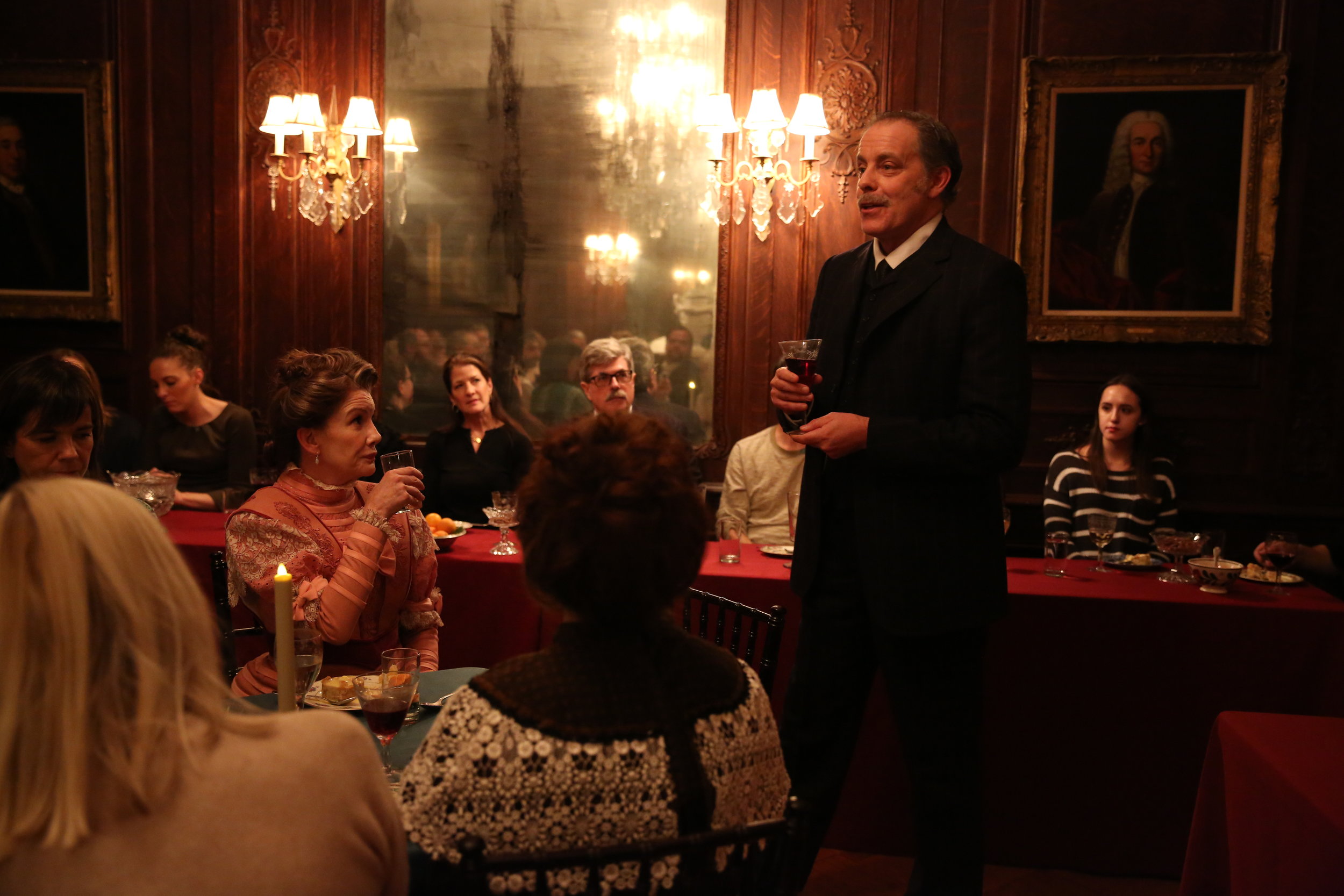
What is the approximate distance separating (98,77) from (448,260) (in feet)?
6.47

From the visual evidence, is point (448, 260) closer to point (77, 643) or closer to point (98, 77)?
point (98, 77)

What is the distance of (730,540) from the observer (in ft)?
11.7

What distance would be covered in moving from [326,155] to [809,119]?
92.2 inches

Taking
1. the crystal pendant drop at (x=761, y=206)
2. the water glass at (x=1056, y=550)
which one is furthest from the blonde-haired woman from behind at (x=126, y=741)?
the crystal pendant drop at (x=761, y=206)

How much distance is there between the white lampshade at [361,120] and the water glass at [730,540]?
2.67m

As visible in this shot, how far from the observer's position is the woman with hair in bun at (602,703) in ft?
3.83

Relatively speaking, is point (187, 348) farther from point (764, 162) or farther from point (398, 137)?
point (764, 162)

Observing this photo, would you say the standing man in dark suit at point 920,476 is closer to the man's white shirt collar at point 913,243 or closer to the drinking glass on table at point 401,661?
the man's white shirt collar at point 913,243

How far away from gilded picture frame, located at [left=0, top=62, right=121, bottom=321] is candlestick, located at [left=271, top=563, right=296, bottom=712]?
186 inches

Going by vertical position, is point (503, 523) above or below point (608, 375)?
below

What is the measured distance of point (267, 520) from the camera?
2248 mm

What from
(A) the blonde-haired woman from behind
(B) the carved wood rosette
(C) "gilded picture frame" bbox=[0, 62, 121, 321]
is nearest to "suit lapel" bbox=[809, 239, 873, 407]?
(A) the blonde-haired woman from behind

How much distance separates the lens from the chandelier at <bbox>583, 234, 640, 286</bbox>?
5.15 meters

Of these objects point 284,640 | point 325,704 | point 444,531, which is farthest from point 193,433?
point 284,640
